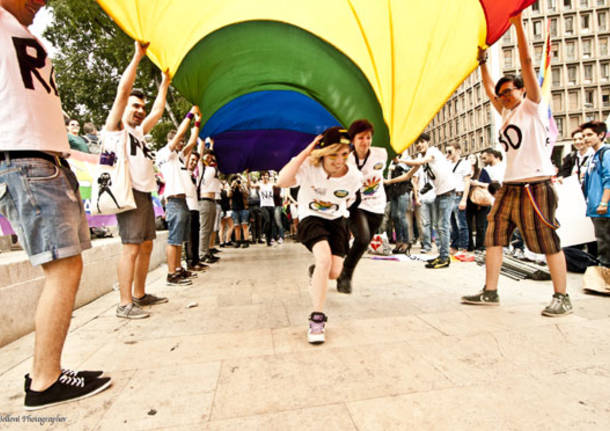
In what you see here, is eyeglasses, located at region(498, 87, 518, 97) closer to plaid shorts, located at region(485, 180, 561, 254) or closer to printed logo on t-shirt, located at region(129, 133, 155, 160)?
plaid shorts, located at region(485, 180, 561, 254)

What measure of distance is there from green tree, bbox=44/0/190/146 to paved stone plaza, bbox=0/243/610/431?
12484 millimetres

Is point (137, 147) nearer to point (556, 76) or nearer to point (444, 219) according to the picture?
point (444, 219)

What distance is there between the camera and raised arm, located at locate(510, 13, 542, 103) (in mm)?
2688

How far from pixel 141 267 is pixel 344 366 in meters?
2.57

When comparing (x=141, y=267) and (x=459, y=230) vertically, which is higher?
(x=141, y=267)

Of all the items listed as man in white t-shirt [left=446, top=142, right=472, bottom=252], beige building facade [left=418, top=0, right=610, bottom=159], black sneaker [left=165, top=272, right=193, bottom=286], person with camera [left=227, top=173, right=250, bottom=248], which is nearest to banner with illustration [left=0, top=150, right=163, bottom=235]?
black sneaker [left=165, top=272, right=193, bottom=286]

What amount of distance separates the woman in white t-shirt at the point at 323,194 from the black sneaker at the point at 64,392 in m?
1.51

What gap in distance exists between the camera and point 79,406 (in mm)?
1733

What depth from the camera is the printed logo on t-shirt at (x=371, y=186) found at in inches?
154

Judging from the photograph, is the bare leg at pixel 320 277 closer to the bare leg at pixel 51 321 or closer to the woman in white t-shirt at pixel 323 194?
the woman in white t-shirt at pixel 323 194

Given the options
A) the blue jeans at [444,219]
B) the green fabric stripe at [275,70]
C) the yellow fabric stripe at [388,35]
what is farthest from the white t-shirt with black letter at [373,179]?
the blue jeans at [444,219]

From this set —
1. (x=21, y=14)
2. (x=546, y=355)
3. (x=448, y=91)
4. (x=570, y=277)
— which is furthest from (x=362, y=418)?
(x=570, y=277)

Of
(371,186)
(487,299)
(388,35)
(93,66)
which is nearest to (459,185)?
(371,186)

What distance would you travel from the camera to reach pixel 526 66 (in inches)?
109
